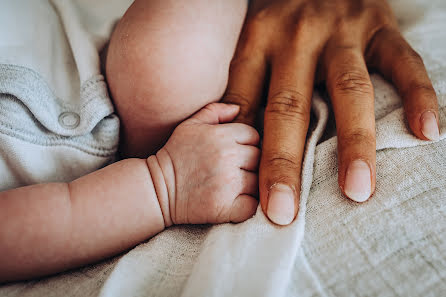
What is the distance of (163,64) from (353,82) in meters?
0.31

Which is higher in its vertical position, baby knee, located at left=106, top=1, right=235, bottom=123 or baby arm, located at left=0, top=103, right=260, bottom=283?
baby knee, located at left=106, top=1, right=235, bottom=123

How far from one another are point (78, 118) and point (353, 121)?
1.44ft

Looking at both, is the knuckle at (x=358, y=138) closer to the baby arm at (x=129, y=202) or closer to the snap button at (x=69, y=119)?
the baby arm at (x=129, y=202)

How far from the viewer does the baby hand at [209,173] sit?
0.49 m

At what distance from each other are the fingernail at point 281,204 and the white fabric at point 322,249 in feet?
0.04

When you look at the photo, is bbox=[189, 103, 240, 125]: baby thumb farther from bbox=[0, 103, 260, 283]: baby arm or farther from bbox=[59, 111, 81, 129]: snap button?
bbox=[59, 111, 81, 129]: snap button

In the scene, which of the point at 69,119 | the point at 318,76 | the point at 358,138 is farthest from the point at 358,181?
the point at 69,119

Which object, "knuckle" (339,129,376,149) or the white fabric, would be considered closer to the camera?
the white fabric

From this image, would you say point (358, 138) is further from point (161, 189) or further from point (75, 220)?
point (75, 220)

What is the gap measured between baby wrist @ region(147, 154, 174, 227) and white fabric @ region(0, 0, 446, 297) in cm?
3

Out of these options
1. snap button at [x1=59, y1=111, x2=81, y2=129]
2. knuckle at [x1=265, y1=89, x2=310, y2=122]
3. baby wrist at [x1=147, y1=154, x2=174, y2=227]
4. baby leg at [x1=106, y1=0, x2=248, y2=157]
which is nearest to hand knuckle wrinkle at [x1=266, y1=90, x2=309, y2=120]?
knuckle at [x1=265, y1=89, x2=310, y2=122]

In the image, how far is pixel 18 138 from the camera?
525 millimetres

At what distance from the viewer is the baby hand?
493 mm

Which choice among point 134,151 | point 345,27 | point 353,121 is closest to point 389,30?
point 345,27
